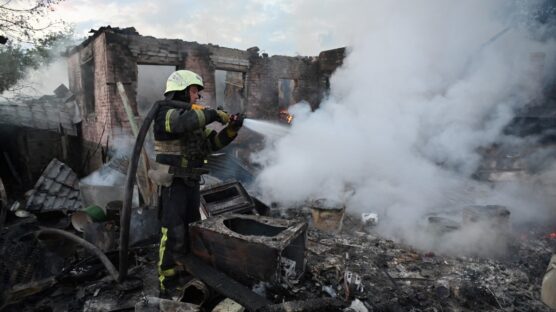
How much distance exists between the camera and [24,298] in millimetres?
3537

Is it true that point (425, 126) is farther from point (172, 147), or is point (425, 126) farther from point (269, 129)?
point (172, 147)

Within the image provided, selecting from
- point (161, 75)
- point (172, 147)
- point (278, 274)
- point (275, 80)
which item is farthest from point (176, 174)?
point (161, 75)

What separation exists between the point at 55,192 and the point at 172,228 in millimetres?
5665

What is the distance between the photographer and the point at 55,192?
738 centimetres

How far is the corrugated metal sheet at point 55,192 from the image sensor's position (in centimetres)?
690

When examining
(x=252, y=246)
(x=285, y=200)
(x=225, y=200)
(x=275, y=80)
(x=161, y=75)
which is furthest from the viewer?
(x=161, y=75)

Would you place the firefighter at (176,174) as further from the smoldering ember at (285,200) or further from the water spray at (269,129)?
the water spray at (269,129)

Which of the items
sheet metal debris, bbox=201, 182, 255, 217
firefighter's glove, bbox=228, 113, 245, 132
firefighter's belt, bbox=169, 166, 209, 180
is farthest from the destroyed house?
firefighter's glove, bbox=228, 113, 245, 132

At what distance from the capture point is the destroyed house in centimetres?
782

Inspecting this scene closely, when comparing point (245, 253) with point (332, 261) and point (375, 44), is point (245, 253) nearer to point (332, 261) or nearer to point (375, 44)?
point (332, 261)

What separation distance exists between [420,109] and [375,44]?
2.42m

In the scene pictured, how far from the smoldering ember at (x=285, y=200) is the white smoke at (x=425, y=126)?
0.16 feet

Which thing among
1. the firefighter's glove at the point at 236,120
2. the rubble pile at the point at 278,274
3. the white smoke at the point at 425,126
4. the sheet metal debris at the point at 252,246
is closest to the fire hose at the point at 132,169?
the firefighter's glove at the point at 236,120

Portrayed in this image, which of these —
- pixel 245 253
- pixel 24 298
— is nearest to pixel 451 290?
pixel 245 253
